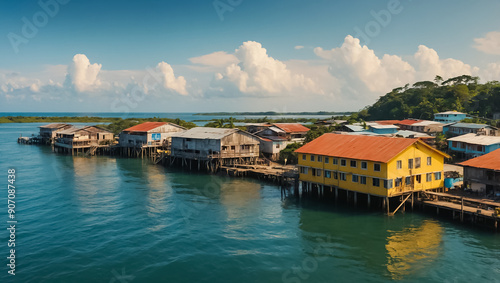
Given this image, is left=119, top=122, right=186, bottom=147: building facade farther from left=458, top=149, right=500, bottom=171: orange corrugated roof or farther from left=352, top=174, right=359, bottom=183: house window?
left=458, top=149, right=500, bottom=171: orange corrugated roof

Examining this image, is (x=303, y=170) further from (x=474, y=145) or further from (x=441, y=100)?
(x=441, y=100)

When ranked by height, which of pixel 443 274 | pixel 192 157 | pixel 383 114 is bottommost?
pixel 443 274

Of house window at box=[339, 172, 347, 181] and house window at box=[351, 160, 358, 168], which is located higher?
house window at box=[351, 160, 358, 168]

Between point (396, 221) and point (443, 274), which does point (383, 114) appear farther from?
point (443, 274)

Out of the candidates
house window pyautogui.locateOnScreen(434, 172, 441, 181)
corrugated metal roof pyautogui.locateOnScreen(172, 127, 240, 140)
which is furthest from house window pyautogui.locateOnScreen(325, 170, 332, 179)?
corrugated metal roof pyautogui.locateOnScreen(172, 127, 240, 140)

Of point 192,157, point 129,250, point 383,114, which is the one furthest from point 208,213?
point 383,114

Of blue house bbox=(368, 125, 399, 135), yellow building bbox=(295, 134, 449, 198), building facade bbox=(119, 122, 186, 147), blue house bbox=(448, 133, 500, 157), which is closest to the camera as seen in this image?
yellow building bbox=(295, 134, 449, 198)
